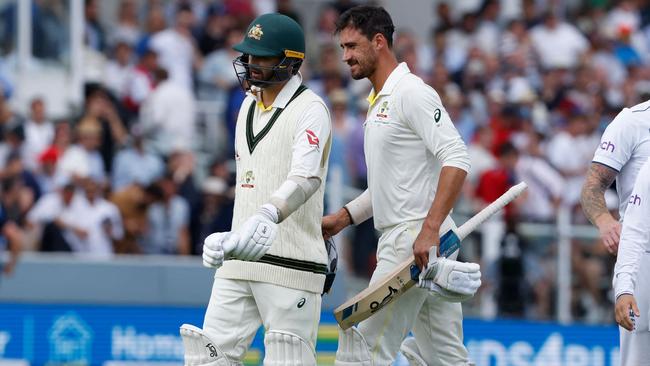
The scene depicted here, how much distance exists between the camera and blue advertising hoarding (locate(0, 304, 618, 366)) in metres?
13.7

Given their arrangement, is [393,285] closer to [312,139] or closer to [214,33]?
[312,139]

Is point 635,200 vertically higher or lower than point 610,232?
higher

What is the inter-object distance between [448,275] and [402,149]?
2.55ft

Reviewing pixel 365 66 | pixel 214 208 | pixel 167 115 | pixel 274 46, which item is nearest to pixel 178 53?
pixel 167 115

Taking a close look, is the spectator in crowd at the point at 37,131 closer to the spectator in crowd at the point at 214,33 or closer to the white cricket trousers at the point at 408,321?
the spectator in crowd at the point at 214,33

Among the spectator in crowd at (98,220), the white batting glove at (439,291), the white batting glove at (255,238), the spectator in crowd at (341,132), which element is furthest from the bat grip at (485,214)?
the spectator in crowd at (98,220)

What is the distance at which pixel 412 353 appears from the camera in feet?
27.7

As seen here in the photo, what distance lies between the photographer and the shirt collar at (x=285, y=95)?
26.1 ft

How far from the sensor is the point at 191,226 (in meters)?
15.1

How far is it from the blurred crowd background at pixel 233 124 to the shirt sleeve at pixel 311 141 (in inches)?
262

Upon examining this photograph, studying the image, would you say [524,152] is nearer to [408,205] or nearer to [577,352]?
[577,352]

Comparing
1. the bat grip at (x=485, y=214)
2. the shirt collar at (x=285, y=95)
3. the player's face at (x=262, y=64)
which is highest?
the player's face at (x=262, y=64)

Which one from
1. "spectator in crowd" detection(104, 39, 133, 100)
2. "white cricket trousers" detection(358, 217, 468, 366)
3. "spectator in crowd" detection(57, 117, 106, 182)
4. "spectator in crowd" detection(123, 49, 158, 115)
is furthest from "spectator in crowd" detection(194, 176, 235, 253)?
"white cricket trousers" detection(358, 217, 468, 366)

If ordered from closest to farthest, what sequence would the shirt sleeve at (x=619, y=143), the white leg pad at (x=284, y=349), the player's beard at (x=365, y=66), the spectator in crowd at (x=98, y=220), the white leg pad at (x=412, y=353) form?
the white leg pad at (x=284, y=349)
the shirt sleeve at (x=619, y=143)
the player's beard at (x=365, y=66)
the white leg pad at (x=412, y=353)
the spectator in crowd at (x=98, y=220)
